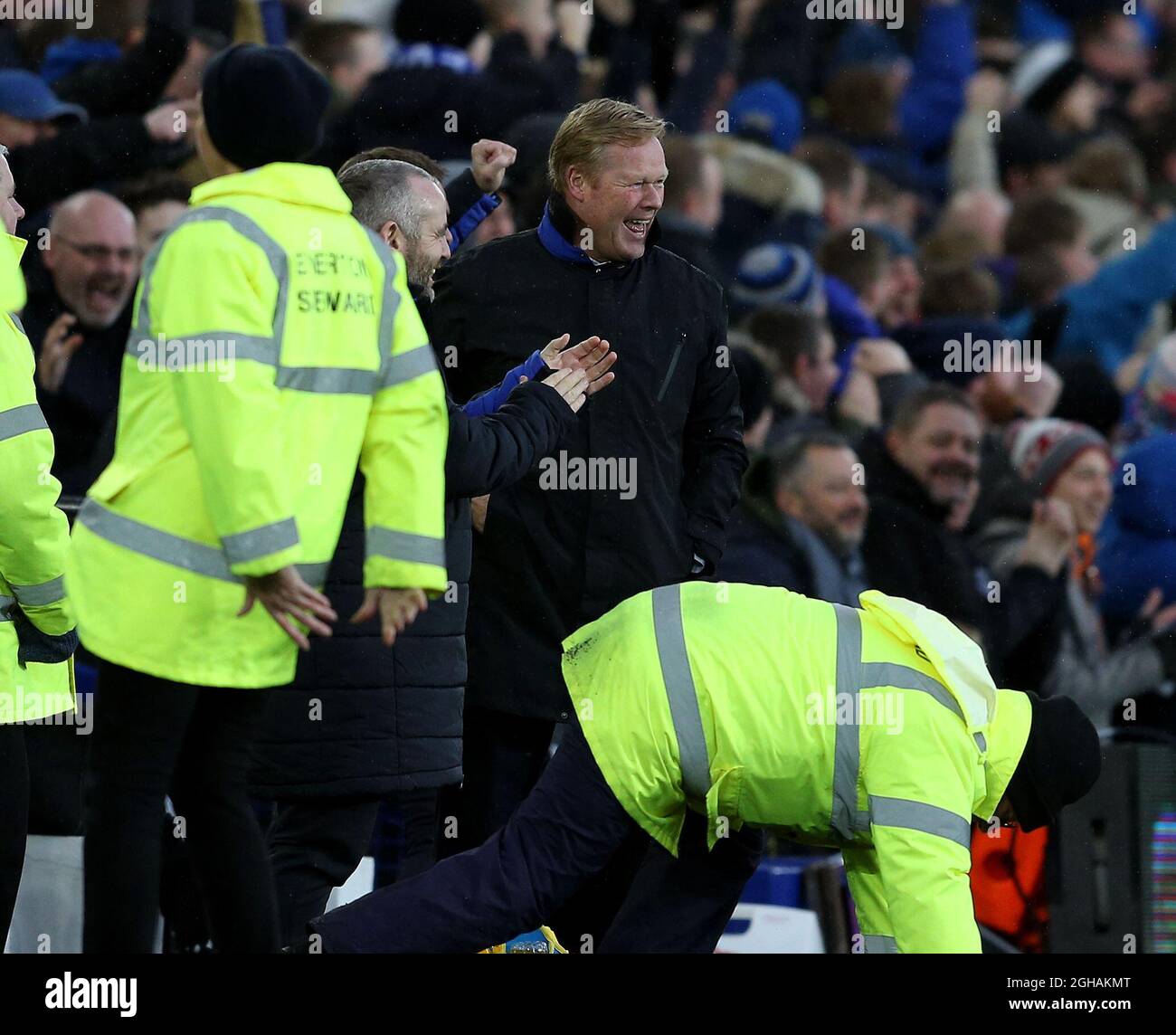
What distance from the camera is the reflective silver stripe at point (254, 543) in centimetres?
338

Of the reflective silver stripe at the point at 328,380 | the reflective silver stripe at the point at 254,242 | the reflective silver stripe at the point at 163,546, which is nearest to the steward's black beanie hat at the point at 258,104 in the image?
the reflective silver stripe at the point at 254,242

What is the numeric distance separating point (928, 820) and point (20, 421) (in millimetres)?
1805

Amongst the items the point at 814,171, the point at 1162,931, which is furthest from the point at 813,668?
the point at 814,171

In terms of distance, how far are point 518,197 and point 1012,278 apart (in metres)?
3.35

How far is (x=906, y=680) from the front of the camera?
13.1 ft

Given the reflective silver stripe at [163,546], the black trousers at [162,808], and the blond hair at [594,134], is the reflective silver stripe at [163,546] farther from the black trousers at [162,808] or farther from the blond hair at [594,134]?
the blond hair at [594,134]

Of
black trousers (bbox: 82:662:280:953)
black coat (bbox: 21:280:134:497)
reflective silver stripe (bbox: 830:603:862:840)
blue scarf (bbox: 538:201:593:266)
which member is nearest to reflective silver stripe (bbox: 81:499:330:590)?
black trousers (bbox: 82:662:280:953)

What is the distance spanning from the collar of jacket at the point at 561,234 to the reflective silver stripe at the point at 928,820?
1510 mm

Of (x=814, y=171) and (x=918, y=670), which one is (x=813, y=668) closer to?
(x=918, y=670)

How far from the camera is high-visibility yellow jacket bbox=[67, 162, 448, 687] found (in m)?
3.38

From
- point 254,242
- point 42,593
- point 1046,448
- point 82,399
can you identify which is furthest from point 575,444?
point 1046,448

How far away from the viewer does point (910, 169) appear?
9383mm

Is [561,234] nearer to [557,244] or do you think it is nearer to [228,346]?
[557,244]

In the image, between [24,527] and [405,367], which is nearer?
[405,367]
